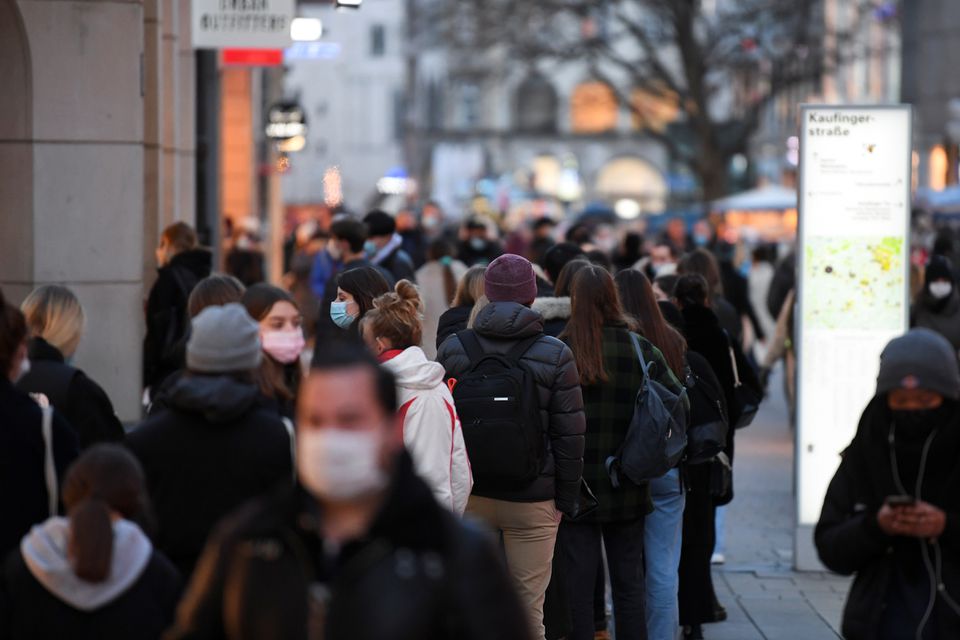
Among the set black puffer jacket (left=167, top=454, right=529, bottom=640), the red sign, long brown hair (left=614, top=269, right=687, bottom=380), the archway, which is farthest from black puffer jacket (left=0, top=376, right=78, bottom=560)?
the archway

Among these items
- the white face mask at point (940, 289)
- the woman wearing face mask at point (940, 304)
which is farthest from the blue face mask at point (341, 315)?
the white face mask at point (940, 289)

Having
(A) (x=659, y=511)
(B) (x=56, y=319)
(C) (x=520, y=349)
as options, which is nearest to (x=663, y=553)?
(A) (x=659, y=511)

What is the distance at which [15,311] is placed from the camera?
540cm

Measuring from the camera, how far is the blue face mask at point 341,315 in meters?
8.62

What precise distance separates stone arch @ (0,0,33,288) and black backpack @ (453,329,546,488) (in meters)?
5.27

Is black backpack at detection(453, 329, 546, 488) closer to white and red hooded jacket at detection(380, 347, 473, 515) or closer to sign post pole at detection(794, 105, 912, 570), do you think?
white and red hooded jacket at detection(380, 347, 473, 515)

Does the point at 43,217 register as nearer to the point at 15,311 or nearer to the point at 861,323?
the point at 861,323

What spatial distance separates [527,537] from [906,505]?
2664 mm

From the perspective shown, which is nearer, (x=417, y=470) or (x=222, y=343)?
(x=222, y=343)

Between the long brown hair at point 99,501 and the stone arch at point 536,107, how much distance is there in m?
110

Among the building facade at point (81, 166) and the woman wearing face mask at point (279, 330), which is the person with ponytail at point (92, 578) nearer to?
the woman wearing face mask at point (279, 330)

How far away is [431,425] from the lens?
688 centimetres

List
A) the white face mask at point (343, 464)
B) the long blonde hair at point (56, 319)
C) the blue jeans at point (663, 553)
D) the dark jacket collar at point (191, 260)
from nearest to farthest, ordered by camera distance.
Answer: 1. the white face mask at point (343, 464)
2. the long blonde hair at point (56, 319)
3. the blue jeans at point (663, 553)
4. the dark jacket collar at point (191, 260)

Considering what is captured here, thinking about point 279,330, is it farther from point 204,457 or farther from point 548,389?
point 204,457
